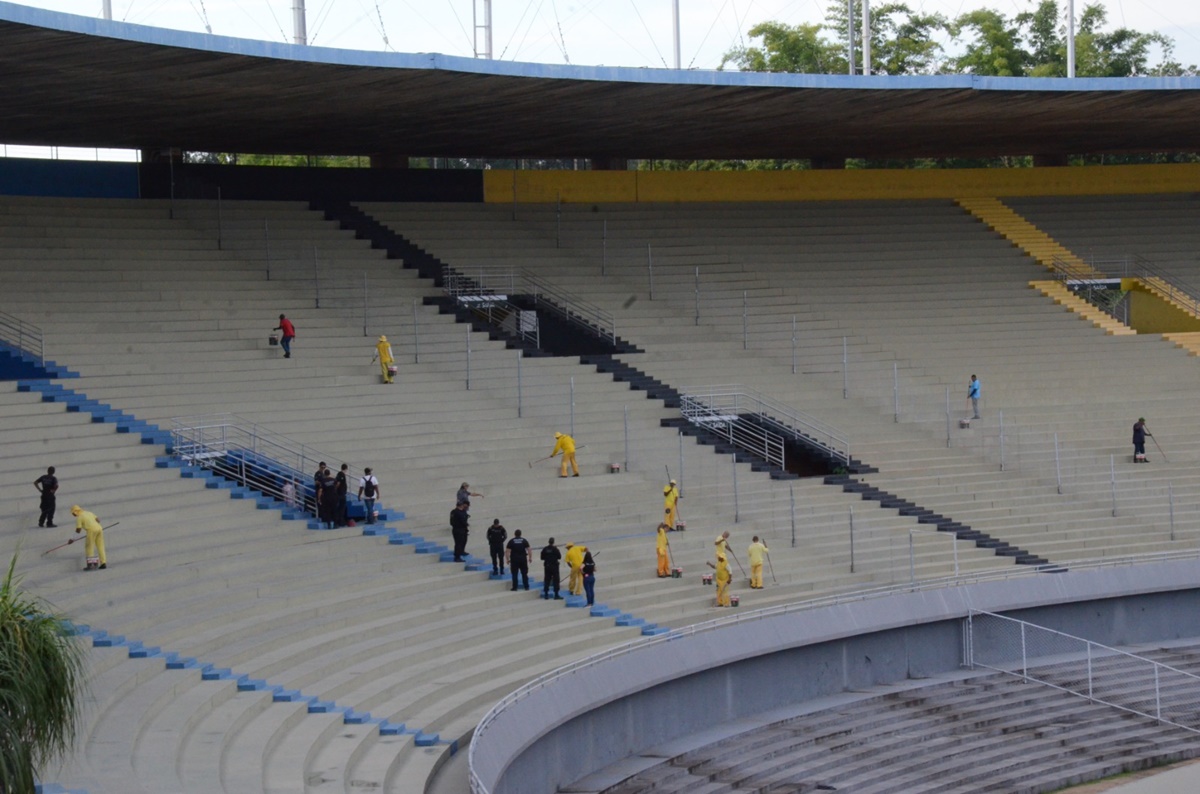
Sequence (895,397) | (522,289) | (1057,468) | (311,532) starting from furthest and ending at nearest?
(522,289) < (895,397) < (1057,468) < (311,532)

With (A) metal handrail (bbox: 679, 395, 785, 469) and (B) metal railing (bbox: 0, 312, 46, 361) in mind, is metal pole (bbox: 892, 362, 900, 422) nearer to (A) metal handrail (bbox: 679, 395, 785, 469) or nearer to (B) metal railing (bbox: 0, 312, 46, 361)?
(A) metal handrail (bbox: 679, 395, 785, 469)

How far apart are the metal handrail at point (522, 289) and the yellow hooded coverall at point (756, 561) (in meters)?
9.56

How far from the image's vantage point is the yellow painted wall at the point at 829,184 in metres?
36.8

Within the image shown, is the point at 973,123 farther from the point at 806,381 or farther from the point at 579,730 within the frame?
the point at 579,730

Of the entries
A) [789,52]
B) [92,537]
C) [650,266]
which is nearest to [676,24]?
[650,266]

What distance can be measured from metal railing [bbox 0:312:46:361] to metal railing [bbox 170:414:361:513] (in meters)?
2.94

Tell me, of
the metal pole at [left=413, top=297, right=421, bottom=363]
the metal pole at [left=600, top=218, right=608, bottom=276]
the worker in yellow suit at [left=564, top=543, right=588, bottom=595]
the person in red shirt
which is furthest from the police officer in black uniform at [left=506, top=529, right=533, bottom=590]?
the metal pole at [left=600, top=218, right=608, bottom=276]

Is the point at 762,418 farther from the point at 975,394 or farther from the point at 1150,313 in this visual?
the point at 1150,313

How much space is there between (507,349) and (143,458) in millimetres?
8872

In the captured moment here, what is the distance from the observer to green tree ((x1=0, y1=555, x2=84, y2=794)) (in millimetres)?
8578

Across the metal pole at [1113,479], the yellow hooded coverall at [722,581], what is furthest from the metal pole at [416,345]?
the metal pole at [1113,479]

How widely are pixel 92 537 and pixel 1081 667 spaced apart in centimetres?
1262

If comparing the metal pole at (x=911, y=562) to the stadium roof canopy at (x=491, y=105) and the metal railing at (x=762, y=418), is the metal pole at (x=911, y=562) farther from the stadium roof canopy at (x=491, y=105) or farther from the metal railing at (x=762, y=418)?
the stadium roof canopy at (x=491, y=105)

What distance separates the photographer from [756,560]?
70.9 feet
